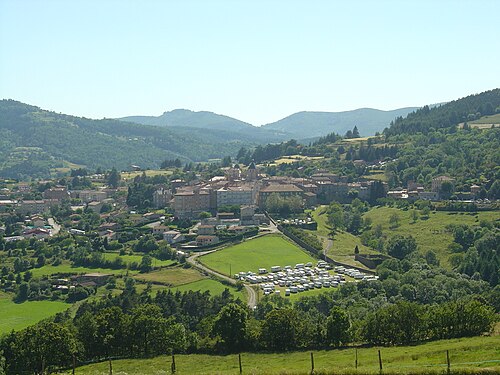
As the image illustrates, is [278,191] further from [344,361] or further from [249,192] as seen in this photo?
[344,361]

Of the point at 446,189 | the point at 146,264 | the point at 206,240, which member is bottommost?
the point at 146,264

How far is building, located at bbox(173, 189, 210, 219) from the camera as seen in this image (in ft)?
284

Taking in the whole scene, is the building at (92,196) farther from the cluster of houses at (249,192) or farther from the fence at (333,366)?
the fence at (333,366)

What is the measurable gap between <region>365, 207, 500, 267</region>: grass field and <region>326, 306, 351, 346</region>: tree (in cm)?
3120

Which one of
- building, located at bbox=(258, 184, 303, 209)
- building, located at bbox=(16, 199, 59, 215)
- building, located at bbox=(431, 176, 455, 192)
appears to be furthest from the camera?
building, located at bbox=(16, 199, 59, 215)

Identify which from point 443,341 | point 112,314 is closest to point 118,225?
point 112,314

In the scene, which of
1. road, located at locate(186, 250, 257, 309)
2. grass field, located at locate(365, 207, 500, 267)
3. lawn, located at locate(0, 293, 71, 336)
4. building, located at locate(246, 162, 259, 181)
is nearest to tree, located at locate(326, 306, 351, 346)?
road, located at locate(186, 250, 257, 309)

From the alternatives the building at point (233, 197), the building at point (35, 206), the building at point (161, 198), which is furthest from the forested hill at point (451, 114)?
the building at point (35, 206)

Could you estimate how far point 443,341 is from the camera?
97.7 ft

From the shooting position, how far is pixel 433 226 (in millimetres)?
72250

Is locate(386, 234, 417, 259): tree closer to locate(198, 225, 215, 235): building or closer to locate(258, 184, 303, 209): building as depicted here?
locate(198, 225, 215, 235): building

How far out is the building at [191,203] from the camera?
86.4 m

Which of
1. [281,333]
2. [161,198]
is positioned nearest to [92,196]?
[161,198]

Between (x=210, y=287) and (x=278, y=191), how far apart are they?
35.0 m
